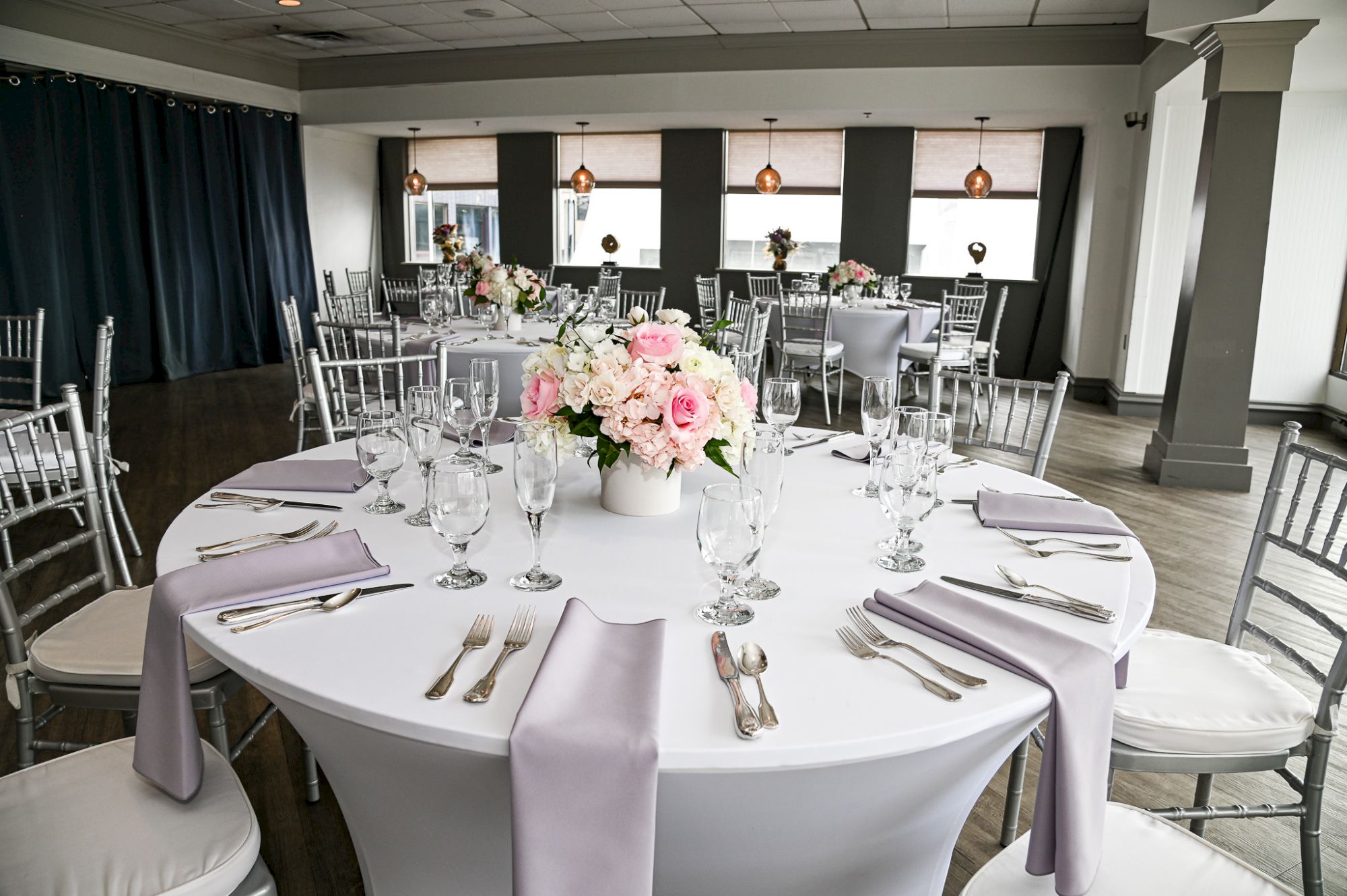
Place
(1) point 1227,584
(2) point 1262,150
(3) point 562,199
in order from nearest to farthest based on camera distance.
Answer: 1. (1) point 1227,584
2. (2) point 1262,150
3. (3) point 562,199

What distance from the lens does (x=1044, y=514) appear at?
1791 mm

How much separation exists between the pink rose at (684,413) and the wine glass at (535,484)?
21 cm

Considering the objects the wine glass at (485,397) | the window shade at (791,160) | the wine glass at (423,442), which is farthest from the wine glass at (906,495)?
the window shade at (791,160)

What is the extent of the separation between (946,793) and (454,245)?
22.2 feet

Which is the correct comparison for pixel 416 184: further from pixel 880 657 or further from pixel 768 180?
pixel 880 657

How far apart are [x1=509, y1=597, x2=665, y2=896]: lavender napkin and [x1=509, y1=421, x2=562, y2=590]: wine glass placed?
402 millimetres

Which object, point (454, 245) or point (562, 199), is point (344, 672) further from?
point (562, 199)

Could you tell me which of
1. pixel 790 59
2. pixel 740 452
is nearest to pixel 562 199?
pixel 790 59

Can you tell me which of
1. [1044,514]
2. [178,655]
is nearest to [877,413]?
[1044,514]

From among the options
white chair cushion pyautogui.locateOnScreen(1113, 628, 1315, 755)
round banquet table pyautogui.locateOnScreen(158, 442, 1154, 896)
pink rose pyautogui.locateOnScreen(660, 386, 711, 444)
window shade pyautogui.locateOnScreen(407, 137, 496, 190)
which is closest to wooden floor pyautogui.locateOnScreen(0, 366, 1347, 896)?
white chair cushion pyautogui.locateOnScreen(1113, 628, 1315, 755)

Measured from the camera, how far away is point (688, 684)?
115 centimetres

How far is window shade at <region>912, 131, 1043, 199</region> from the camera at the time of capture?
8.91 metres

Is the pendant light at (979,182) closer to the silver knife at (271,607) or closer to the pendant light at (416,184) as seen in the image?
the pendant light at (416,184)

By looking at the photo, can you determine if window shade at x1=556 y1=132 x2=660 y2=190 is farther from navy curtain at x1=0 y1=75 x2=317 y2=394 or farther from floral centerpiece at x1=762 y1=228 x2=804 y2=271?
navy curtain at x1=0 y1=75 x2=317 y2=394
